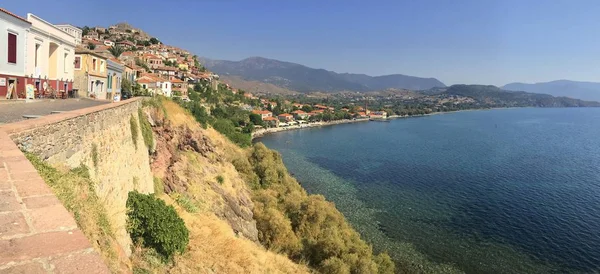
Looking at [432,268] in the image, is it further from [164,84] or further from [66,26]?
[66,26]

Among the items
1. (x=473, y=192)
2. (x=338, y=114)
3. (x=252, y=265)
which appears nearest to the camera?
(x=252, y=265)

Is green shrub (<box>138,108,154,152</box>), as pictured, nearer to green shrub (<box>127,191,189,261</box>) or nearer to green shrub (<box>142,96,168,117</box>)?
green shrub (<box>142,96,168,117</box>)

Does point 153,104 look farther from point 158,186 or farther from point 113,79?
point 113,79

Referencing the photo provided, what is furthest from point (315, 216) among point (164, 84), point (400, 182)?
point (164, 84)

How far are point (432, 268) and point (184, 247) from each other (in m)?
20.6

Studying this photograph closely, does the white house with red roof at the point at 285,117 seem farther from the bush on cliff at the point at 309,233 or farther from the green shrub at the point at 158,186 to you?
the green shrub at the point at 158,186

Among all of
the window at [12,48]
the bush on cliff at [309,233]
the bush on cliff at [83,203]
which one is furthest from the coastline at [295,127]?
the bush on cliff at [83,203]

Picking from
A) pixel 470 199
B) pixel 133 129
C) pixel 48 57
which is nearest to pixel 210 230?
pixel 133 129

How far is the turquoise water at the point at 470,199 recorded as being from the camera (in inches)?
1133

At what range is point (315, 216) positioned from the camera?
81.8ft

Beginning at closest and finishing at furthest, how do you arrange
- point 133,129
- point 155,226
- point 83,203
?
point 83,203
point 155,226
point 133,129

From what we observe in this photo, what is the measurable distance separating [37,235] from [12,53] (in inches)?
692

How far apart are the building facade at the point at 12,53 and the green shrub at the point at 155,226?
9.73 m

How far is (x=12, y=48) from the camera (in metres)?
16.3
